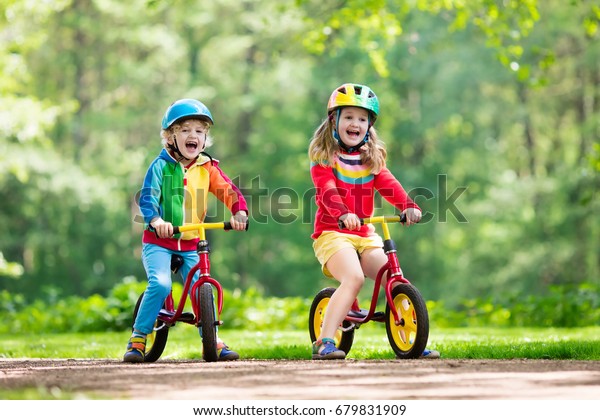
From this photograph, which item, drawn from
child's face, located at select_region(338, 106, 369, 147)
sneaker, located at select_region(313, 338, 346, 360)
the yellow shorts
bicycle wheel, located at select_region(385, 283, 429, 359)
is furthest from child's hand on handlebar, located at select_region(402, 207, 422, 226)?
sneaker, located at select_region(313, 338, 346, 360)

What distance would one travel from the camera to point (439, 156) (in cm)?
3225

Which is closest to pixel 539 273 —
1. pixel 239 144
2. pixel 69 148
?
pixel 239 144

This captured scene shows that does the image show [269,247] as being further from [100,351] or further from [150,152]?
[100,351]

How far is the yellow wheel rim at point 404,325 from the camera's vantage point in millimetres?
6398

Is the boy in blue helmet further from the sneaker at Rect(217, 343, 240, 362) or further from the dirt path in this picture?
the dirt path

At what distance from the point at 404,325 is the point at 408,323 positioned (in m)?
0.05

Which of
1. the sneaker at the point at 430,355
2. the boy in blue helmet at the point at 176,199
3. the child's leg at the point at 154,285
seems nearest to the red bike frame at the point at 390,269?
the sneaker at the point at 430,355

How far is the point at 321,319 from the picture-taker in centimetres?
726

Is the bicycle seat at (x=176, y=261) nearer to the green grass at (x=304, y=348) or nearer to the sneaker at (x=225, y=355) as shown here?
the sneaker at (x=225, y=355)

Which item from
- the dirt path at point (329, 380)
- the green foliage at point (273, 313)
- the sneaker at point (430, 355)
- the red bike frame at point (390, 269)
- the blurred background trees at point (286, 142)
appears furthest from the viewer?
the blurred background trees at point (286, 142)

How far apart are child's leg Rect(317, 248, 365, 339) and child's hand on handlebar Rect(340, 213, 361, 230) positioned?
279 millimetres

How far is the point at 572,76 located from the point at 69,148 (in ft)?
57.8

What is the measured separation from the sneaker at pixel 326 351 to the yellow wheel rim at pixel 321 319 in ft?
1.84

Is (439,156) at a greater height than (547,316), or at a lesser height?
greater
